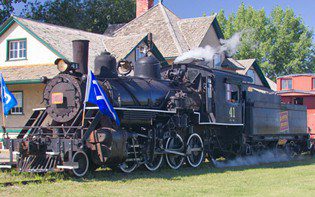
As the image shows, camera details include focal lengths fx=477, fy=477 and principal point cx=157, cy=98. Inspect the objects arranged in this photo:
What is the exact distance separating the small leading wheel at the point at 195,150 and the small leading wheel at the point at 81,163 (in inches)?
149

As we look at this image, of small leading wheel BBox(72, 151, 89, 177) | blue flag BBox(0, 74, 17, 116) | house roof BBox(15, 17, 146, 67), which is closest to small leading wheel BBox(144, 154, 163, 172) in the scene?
small leading wheel BBox(72, 151, 89, 177)

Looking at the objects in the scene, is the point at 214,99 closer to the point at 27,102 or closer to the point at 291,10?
the point at 27,102

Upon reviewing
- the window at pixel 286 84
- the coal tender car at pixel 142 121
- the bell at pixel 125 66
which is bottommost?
the coal tender car at pixel 142 121

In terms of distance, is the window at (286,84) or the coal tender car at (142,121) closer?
the coal tender car at (142,121)

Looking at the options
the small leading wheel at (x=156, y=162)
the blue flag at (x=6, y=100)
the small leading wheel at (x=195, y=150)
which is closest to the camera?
the small leading wheel at (x=156, y=162)

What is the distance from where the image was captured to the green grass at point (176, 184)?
8914 millimetres

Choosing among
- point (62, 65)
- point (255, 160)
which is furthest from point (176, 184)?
point (255, 160)

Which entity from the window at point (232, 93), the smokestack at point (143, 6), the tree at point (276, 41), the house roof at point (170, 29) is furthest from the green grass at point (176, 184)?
the tree at point (276, 41)

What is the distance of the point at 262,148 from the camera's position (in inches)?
708

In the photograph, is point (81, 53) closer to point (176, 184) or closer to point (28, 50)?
point (176, 184)

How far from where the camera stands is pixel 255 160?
17.0 m

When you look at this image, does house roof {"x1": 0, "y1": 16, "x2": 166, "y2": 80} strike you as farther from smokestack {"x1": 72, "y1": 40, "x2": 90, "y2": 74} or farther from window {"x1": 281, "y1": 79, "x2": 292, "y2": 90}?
window {"x1": 281, "y1": 79, "x2": 292, "y2": 90}

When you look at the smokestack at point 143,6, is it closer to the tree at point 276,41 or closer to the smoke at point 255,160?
the smoke at point 255,160

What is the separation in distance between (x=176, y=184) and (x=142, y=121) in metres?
2.63
